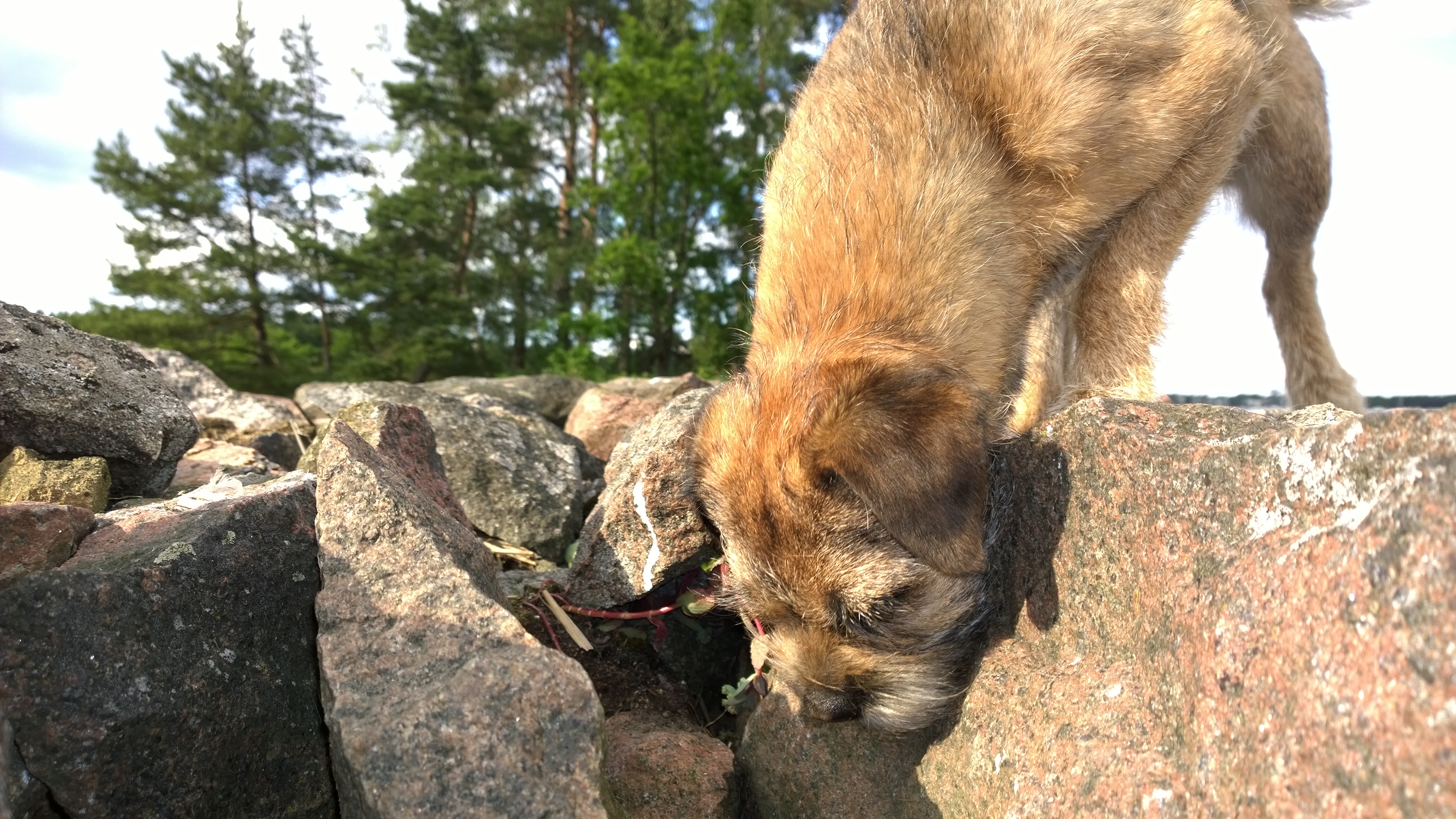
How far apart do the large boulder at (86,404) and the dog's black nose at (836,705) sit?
2.97m

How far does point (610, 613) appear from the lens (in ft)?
11.2

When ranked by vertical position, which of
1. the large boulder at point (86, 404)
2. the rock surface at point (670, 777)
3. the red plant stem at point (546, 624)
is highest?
the large boulder at point (86, 404)

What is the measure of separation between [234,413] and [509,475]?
4.28 metres

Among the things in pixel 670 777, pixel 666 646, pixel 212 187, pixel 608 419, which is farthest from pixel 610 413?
pixel 212 187

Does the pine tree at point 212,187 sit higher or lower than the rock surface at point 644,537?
higher

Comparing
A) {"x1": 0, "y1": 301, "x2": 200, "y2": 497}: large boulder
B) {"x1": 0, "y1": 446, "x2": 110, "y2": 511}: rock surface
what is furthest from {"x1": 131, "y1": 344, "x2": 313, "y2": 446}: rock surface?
{"x1": 0, "y1": 446, "x2": 110, "y2": 511}: rock surface

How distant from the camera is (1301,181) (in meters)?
4.83

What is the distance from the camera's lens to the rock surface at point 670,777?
2.64 m

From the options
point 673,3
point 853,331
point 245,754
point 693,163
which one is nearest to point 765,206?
point 853,331

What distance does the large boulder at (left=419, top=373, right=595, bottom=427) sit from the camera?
12.5 metres

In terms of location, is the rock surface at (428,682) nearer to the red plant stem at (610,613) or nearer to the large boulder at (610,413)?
the red plant stem at (610,613)

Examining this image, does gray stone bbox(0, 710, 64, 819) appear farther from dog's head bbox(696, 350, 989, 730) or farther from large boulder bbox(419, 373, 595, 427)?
large boulder bbox(419, 373, 595, 427)

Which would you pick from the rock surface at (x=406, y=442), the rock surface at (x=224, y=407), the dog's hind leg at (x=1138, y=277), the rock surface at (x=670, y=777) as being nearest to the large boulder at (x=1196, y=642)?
the rock surface at (x=670, y=777)

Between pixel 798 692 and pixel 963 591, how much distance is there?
2.02 feet
